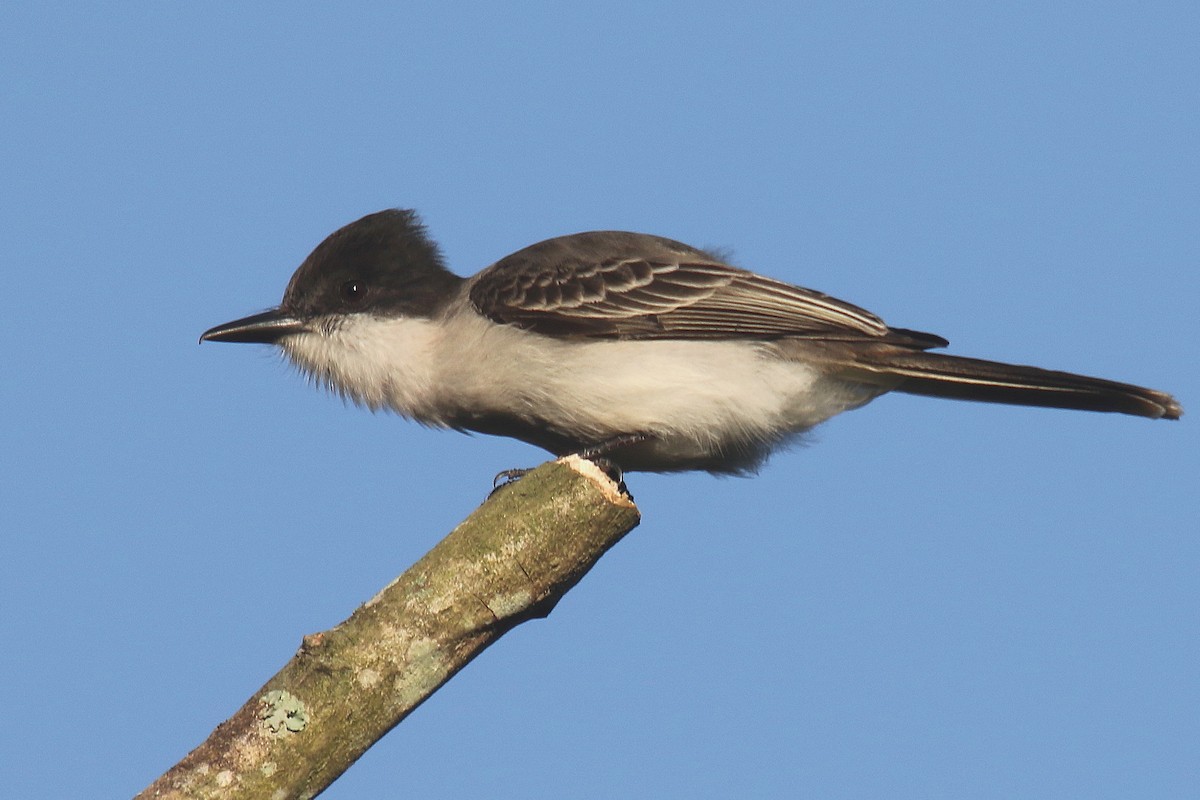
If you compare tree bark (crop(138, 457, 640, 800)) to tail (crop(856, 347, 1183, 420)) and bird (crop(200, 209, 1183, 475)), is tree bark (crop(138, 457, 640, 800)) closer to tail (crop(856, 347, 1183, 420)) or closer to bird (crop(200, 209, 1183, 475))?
bird (crop(200, 209, 1183, 475))

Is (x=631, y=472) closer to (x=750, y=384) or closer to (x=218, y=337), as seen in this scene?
(x=750, y=384)

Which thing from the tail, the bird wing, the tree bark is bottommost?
the tree bark

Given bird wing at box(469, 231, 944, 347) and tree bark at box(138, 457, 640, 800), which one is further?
bird wing at box(469, 231, 944, 347)

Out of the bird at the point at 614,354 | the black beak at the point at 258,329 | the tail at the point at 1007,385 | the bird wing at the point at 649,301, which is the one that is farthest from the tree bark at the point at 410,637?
the black beak at the point at 258,329

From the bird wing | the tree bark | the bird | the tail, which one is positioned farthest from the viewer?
the bird wing

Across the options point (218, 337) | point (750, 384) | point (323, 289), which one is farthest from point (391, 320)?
point (750, 384)

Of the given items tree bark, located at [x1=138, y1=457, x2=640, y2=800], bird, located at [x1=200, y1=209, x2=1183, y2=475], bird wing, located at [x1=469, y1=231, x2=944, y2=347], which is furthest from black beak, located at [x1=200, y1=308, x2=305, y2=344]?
tree bark, located at [x1=138, y1=457, x2=640, y2=800]

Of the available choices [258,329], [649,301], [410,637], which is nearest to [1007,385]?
[649,301]

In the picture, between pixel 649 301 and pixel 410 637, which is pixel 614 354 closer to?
pixel 649 301
